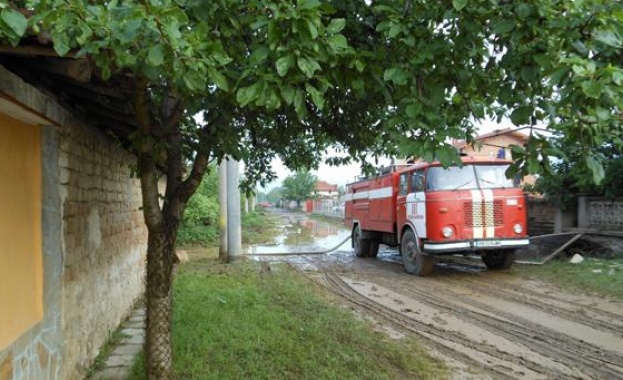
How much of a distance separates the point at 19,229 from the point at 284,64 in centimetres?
235

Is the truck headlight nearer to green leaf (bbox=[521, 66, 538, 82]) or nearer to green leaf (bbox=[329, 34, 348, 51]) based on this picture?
green leaf (bbox=[521, 66, 538, 82])

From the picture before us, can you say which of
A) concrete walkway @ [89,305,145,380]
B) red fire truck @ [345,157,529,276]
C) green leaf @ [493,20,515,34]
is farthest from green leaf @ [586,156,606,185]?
red fire truck @ [345,157,529,276]

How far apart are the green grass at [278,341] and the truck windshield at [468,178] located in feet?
11.8

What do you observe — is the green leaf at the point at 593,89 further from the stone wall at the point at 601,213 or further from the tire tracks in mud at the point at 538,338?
the stone wall at the point at 601,213

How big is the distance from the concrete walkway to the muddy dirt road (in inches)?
130

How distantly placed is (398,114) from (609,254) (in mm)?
11253

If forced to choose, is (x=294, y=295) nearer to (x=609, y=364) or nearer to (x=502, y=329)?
(x=502, y=329)

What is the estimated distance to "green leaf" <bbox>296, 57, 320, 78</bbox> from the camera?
2.37 meters

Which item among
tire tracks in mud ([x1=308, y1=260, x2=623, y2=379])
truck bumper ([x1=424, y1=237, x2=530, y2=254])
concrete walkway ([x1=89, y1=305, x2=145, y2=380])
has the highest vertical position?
truck bumper ([x1=424, y1=237, x2=530, y2=254])

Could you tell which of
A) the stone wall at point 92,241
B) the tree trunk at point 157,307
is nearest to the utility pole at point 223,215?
the stone wall at point 92,241

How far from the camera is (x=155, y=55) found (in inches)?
87.2

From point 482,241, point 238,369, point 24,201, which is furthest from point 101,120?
point 482,241

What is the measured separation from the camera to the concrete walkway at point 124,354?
17.0ft

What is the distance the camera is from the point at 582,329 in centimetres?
663
